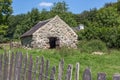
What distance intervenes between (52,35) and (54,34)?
0.28 m

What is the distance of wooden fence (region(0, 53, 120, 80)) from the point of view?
524 cm

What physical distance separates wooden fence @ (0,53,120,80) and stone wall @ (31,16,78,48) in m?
32.9

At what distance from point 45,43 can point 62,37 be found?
222 cm

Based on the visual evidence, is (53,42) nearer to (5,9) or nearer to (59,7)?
(5,9)

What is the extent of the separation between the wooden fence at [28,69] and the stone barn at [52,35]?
32.8 m

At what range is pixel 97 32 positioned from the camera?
4506 centimetres

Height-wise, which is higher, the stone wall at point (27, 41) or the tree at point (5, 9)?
the tree at point (5, 9)

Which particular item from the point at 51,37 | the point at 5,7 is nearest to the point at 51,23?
the point at 51,37

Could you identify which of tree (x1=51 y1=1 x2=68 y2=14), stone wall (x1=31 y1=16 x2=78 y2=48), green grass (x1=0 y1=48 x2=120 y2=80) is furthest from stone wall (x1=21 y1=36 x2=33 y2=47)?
tree (x1=51 y1=1 x2=68 y2=14)

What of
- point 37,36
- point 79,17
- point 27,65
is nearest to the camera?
point 27,65

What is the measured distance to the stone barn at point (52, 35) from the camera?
137 ft

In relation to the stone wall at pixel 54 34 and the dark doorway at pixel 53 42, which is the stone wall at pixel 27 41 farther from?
the dark doorway at pixel 53 42

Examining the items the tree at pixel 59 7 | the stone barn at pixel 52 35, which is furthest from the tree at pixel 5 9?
the tree at pixel 59 7

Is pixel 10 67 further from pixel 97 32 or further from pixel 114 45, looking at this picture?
pixel 97 32
